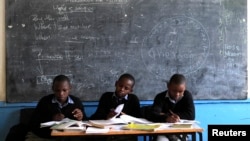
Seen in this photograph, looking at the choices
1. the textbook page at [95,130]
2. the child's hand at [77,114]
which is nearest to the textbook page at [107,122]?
the textbook page at [95,130]

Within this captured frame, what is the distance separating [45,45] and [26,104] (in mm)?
654

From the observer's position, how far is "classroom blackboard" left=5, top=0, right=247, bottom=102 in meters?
3.89

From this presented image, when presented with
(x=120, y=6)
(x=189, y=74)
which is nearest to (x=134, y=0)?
(x=120, y=6)

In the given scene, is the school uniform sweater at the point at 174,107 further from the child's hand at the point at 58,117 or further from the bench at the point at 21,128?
the bench at the point at 21,128

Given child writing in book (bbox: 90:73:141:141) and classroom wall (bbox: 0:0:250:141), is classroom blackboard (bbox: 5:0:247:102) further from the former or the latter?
child writing in book (bbox: 90:73:141:141)

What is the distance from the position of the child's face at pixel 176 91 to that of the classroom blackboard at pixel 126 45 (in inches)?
24.3

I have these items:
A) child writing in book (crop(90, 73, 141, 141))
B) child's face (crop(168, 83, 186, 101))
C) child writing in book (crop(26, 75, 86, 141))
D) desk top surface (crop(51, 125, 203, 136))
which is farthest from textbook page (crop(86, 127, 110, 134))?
child's face (crop(168, 83, 186, 101))

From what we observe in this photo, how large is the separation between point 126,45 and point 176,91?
889 millimetres

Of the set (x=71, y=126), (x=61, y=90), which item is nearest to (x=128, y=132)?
(x=71, y=126)

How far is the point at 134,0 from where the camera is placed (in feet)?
13.0

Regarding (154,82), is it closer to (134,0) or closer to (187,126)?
(134,0)

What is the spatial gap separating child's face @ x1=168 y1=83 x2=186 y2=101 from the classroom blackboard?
617mm

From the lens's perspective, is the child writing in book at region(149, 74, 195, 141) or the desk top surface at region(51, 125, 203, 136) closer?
the desk top surface at region(51, 125, 203, 136)

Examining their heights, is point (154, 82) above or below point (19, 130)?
above
